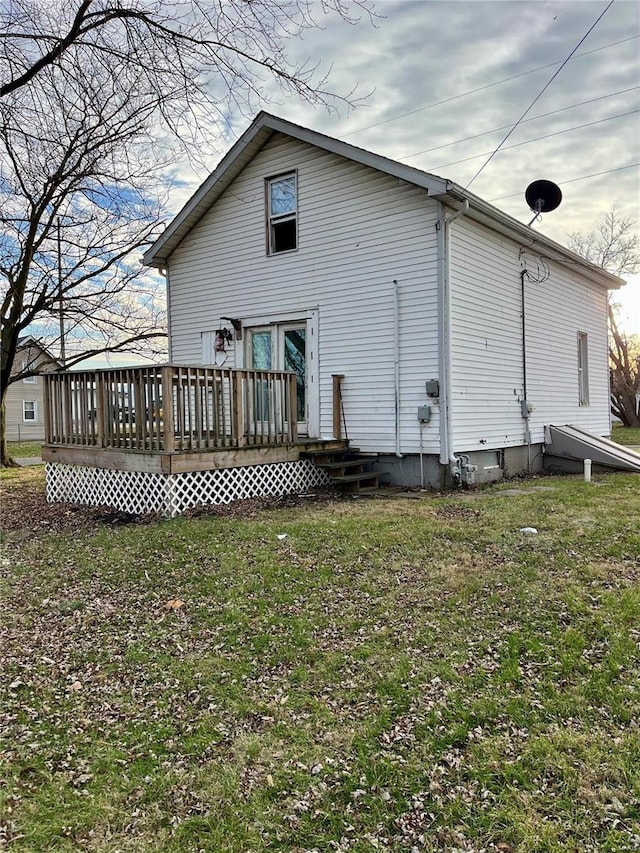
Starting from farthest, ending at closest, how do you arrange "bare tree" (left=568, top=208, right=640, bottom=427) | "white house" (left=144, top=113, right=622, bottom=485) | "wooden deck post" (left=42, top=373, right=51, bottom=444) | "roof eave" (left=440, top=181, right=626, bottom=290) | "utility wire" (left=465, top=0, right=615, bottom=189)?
1. "bare tree" (left=568, top=208, right=640, bottom=427)
2. "wooden deck post" (left=42, top=373, right=51, bottom=444)
3. "white house" (left=144, top=113, right=622, bottom=485)
4. "roof eave" (left=440, top=181, right=626, bottom=290)
5. "utility wire" (left=465, top=0, right=615, bottom=189)

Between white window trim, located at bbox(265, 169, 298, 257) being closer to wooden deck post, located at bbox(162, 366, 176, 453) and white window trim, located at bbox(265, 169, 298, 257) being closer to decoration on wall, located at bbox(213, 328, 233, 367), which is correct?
decoration on wall, located at bbox(213, 328, 233, 367)

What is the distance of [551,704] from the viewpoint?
290 cm

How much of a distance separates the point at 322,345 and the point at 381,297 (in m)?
1.30

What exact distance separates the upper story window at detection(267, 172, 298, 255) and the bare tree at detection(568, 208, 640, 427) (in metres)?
22.3

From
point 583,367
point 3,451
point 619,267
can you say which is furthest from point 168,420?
point 619,267

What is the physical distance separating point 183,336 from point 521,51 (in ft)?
25.0

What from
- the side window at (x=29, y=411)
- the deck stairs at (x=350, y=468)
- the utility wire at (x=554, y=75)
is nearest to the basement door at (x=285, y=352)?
the deck stairs at (x=350, y=468)

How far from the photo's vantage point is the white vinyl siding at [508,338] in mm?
8867

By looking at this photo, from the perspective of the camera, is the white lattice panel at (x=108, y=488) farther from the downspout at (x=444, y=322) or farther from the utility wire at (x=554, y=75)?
the utility wire at (x=554, y=75)

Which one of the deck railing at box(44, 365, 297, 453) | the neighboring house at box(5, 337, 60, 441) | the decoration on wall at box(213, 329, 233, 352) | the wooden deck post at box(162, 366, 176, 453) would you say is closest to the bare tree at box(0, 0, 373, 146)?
the wooden deck post at box(162, 366, 176, 453)

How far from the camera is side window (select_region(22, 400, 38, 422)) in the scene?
33500mm

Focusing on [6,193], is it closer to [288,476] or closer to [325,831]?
[288,476]

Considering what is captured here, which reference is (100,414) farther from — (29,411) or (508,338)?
(29,411)

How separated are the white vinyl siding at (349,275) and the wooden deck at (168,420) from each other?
3.53 feet
